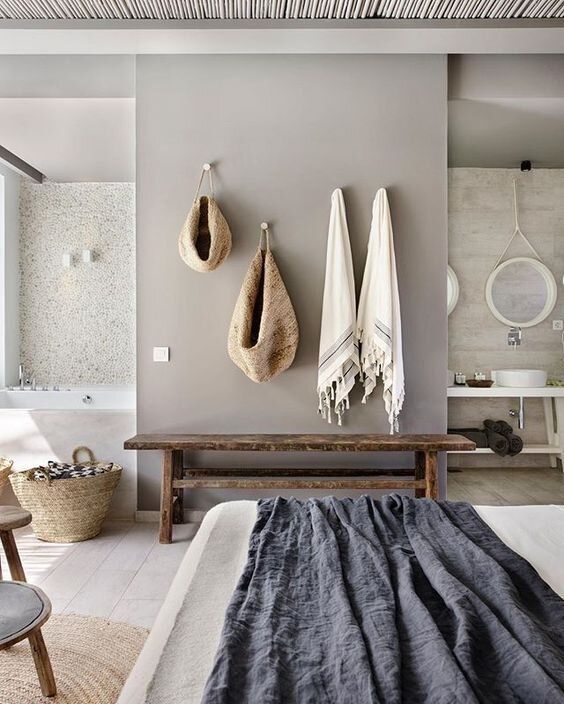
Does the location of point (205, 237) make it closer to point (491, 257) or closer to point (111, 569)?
point (111, 569)

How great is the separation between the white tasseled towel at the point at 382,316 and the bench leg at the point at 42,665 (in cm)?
218

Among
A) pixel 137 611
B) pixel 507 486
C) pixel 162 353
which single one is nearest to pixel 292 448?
pixel 162 353

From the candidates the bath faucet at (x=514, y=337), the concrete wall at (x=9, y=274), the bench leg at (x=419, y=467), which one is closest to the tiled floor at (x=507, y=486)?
the bench leg at (x=419, y=467)

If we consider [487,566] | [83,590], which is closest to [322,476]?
[83,590]

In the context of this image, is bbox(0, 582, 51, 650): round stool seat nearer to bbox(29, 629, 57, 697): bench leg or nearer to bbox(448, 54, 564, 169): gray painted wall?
bbox(29, 629, 57, 697): bench leg

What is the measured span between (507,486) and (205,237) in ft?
10.2

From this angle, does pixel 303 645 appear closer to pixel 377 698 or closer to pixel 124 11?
pixel 377 698

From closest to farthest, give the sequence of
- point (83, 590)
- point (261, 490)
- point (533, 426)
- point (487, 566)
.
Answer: point (487, 566) < point (83, 590) < point (261, 490) < point (533, 426)

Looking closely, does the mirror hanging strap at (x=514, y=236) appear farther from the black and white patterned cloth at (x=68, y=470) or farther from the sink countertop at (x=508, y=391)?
the black and white patterned cloth at (x=68, y=470)

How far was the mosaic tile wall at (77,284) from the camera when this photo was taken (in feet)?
17.9

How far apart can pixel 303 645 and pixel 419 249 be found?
2.85 m

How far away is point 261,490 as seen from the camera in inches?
142

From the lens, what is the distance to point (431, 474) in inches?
127

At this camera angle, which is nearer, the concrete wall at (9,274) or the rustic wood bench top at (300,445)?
the rustic wood bench top at (300,445)
